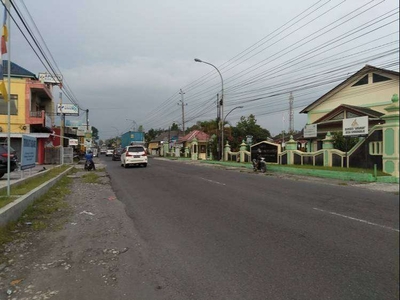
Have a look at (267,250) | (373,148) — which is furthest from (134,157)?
(373,148)

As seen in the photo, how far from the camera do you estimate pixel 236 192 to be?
1134 cm

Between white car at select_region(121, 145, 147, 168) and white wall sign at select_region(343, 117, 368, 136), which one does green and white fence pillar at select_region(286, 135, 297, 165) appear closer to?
white car at select_region(121, 145, 147, 168)

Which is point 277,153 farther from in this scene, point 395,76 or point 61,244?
point 395,76

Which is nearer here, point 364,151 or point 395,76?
point 395,76

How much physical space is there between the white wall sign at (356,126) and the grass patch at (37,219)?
200 inches

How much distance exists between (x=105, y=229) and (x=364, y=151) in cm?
578

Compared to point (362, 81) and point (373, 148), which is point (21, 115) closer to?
point (362, 81)

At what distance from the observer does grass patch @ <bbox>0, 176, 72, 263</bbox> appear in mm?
6240

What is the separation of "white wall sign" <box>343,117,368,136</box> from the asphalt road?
406mm

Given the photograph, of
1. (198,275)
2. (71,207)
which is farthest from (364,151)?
(71,207)

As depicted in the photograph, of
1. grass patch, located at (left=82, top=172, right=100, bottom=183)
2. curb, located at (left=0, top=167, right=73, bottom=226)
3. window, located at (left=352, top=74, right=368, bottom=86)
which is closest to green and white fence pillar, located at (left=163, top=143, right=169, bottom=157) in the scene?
grass patch, located at (left=82, top=172, right=100, bottom=183)

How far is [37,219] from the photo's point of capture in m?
7.68

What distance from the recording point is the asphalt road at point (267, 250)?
11.9ft

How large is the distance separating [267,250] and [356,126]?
3436 mm
